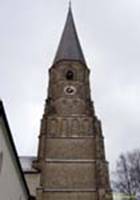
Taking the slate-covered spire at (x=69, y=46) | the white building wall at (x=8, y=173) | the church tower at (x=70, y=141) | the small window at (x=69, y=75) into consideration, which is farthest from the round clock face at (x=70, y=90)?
the white building wall at (x=8, y=173)

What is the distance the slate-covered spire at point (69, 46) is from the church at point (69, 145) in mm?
147

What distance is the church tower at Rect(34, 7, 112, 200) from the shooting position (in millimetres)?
36625

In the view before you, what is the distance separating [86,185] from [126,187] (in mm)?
4329

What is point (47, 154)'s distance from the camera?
38906 mm

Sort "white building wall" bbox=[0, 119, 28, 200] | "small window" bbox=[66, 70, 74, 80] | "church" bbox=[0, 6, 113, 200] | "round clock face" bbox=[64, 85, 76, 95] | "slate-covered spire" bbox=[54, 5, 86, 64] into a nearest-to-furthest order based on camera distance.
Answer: "white building wall" bbox=[0, 119, 28, 200]
"church" bbox=[0, 6, 113, 200]
"round clock face" bbox=[64, 85, 76, 95]
"small window" bbox=[66, 70, 74, 80]
"slate-covered spire" bbox=[54, 5, 86, 64]

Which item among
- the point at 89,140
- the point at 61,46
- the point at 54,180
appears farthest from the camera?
the point at 61,46

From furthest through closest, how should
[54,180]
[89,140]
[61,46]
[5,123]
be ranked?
[61,46] < [89,140] < [54,180] < [5,123]

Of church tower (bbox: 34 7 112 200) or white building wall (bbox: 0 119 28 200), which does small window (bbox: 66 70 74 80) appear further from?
white building wall (bbox: 0 119 28 200)

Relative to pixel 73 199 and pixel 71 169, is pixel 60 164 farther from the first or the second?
pixel 73 199

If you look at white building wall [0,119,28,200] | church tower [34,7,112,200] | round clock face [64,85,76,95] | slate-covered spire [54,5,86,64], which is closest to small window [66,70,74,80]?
church tower [34,7,112,200]

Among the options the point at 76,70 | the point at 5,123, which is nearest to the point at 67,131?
the point at 76,70

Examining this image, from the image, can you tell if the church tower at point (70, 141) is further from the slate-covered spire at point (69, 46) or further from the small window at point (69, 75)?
the slate-covered spire at point (69, 46)

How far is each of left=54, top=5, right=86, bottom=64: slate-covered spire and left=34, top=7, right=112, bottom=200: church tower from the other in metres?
0.14

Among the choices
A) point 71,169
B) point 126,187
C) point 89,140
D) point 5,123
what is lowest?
point 5,123
